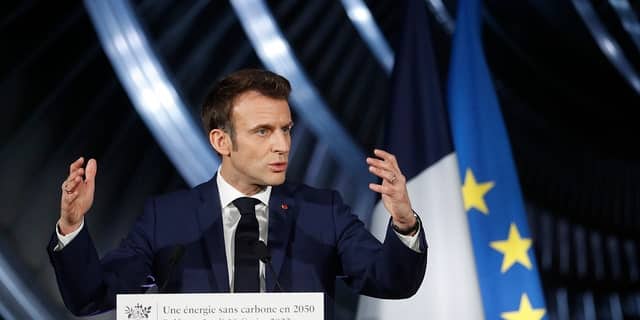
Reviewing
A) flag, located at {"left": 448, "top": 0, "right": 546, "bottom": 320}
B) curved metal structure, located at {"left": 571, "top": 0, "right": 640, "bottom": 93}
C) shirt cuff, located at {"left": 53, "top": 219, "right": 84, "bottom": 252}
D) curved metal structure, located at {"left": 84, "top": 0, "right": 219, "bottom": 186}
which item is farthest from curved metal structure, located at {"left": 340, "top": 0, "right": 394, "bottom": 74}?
shirt cuff, located at {"left": 53, "top": 219, "right": 84, "bottom": 252}

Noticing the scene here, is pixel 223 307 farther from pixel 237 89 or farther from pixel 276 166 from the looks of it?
pixel 237 89

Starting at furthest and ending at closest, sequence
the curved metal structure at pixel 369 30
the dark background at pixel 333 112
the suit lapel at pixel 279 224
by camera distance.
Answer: the curved metal structure at pixel 369 30
the dark background at pixel 333 112
the suit lapel at pixel 279 224

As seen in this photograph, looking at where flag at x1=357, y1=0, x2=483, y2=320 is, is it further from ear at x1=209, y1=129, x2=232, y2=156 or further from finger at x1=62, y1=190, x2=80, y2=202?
finger at x1=62, y1=190, x2=80, y2=202

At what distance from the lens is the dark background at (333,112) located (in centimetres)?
339

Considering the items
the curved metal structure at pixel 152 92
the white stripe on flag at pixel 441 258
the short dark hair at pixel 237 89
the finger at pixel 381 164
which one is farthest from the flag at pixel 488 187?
the finger at pixel 381 164

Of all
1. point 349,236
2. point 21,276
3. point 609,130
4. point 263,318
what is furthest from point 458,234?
point 609,130

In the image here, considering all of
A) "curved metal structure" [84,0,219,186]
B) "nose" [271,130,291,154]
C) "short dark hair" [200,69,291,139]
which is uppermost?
"curved metal structure" [84,0,219,186]

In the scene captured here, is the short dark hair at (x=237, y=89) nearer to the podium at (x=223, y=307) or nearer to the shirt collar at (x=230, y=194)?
the shirt collar at (x=230, y=194)

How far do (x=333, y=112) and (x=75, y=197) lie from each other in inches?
130

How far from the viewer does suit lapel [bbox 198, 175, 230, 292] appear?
68.4 inches

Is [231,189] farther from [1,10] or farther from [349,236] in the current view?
[1,10]

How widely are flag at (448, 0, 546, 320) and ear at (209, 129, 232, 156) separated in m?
1.68

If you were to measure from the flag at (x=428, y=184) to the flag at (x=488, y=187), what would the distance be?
88 mm

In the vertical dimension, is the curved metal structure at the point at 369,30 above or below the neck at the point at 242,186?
above
